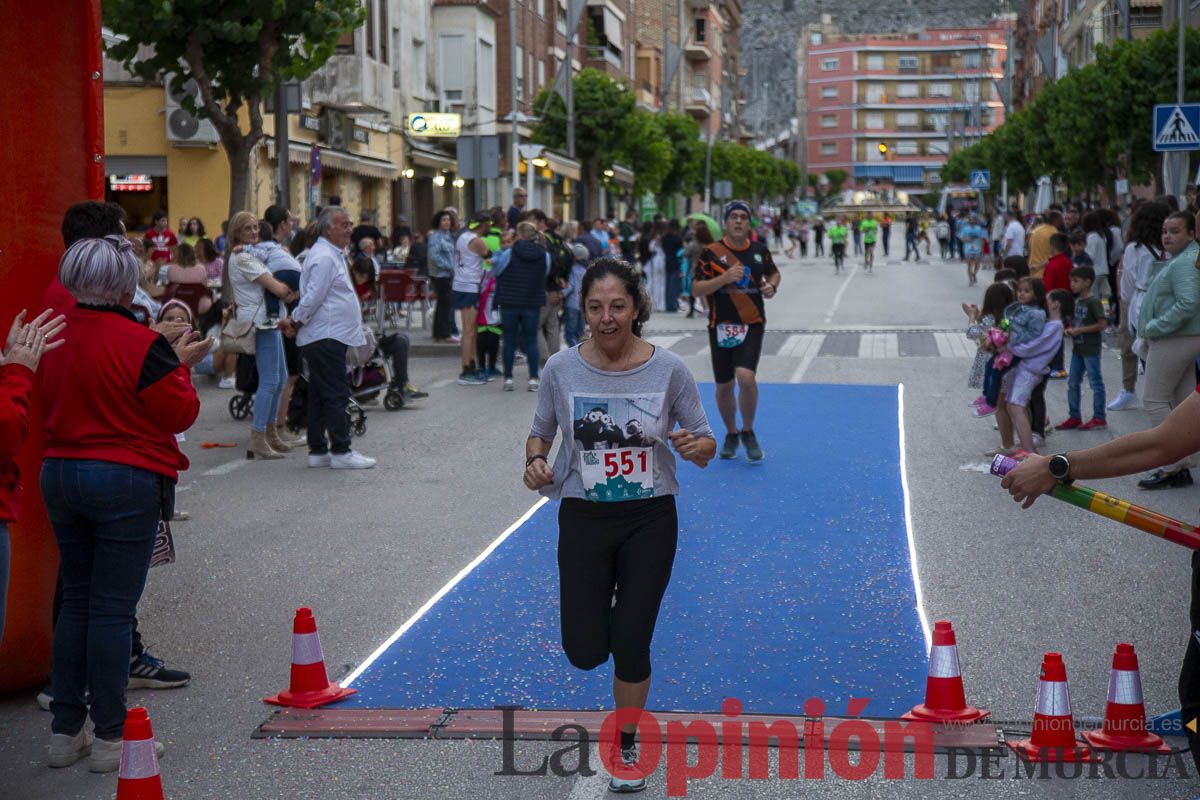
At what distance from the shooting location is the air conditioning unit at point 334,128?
36.8 metres

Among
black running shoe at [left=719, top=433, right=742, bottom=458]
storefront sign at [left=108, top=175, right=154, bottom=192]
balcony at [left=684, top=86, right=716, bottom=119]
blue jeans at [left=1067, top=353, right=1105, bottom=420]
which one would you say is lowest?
black running shoe at [left=719, top=433, right=742, bottom=458]

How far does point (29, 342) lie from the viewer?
500 cm

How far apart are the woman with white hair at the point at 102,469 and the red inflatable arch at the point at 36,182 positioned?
86 centimetres

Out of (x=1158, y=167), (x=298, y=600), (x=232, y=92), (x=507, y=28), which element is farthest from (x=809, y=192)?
(x=298, y=600)

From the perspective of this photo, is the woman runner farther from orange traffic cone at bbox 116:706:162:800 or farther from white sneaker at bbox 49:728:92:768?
white sneaker at bbox 49:728:92:768

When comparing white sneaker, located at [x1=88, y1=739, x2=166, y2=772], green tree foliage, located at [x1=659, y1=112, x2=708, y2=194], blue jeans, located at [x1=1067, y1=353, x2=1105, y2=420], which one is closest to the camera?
white sneaker, located at [x1=88, y1=739, x2=166, y2=772]

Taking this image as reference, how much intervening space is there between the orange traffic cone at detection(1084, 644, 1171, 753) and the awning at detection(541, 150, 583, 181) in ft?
147

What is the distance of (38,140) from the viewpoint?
256 inches

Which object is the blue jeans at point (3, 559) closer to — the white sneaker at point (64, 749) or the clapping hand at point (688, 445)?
the white sneaker at point (64, 749)

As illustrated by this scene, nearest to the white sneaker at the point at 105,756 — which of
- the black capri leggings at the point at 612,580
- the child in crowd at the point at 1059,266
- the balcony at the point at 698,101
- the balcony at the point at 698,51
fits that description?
the black capri leggings at the point at 612,580

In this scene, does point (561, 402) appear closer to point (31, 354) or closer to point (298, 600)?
point (31, 354)

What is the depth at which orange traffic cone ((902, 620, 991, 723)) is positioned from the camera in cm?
580

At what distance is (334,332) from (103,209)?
19.6 feet

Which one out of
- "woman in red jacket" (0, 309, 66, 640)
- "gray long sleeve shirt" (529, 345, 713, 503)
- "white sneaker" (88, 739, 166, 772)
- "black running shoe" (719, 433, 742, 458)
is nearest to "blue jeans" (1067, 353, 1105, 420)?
"black running shoe" (719, 433, 742, 458)
